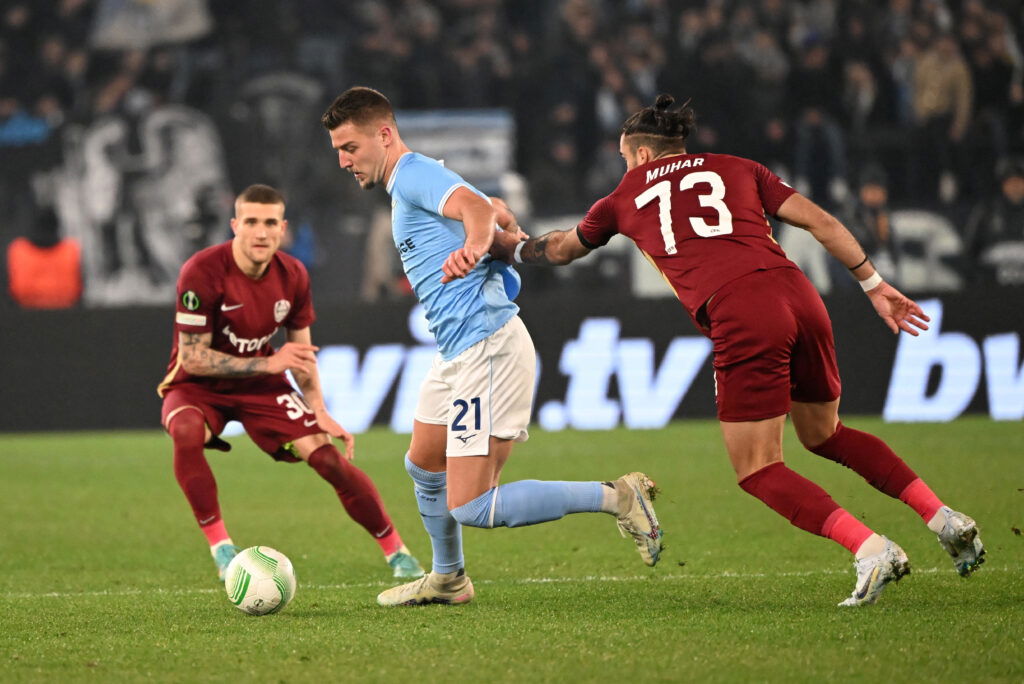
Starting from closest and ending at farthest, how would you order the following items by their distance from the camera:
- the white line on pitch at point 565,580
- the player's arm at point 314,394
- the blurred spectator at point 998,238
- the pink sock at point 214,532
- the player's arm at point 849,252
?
the player's arm at point 849,252 < the white line on pitch at point 565,580 < the player's arm at point 314,394 < the pink sock at point 214,532 < the blurred spectator at point 998,238

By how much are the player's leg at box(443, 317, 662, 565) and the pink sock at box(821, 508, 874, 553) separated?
0.66m

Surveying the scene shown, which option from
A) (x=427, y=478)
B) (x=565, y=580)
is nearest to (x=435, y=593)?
(x=427, y=478)

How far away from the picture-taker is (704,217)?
524 centimetres

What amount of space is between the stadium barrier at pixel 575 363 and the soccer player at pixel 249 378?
6.01 m

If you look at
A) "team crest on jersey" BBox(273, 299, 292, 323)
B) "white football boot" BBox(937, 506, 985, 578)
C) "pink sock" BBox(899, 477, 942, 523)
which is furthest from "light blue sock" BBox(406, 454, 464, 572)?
"white football boot" BBox(937, 506, 985, 578)

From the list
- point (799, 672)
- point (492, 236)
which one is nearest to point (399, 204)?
point (492, 236)

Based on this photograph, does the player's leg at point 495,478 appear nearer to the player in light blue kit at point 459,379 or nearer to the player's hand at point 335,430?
the player in light blue kit at point 459,379

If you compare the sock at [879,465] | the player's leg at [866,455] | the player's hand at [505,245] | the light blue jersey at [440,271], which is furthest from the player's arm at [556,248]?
the sock at [879,465]

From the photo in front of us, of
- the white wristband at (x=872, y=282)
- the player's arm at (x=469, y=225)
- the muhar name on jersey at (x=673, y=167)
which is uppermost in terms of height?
the muhar name on jersey at (x=673, y=167)

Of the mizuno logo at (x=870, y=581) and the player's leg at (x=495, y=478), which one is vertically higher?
the player's leg at (x=495, y=478)

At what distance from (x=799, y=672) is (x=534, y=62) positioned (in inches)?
550

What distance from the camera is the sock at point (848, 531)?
4812 millimetres

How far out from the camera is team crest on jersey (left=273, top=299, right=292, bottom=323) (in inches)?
273

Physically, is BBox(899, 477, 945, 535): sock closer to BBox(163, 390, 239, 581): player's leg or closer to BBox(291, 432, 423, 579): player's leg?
BBox(291, 432, 423, 579): player's leg
